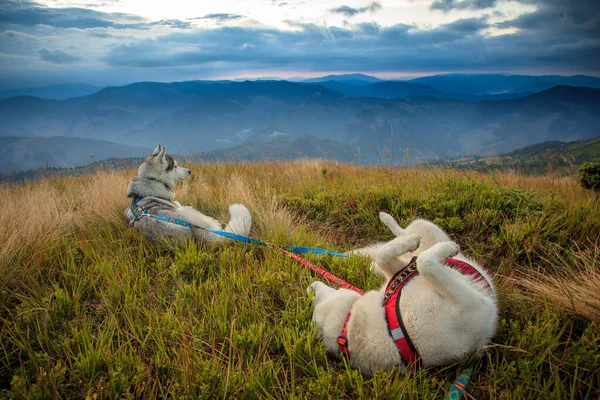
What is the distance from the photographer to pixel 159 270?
11.6ft

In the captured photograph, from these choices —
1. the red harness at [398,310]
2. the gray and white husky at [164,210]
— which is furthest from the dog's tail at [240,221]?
the red harness at [398,310]

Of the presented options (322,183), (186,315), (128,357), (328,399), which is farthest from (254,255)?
(322,183)

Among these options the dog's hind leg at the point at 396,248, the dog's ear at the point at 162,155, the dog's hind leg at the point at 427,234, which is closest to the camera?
the dog's hind leg at the point at 396,248

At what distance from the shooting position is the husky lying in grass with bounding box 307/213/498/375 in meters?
2.12

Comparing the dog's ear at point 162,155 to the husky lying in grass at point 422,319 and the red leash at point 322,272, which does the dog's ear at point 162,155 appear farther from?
the husky lying in grass at point 422,319

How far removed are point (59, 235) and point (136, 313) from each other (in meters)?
2.22

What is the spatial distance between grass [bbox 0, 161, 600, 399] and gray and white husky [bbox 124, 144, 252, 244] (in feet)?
0.70

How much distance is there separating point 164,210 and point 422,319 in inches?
159

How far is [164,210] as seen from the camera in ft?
15.6

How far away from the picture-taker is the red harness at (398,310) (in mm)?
2170

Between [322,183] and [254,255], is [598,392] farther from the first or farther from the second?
[322,183]

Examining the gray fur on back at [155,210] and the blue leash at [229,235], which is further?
the gray fur on back at [155,210]

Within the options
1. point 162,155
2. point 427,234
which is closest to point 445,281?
point 427,234

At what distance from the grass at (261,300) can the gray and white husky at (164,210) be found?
21 cm
